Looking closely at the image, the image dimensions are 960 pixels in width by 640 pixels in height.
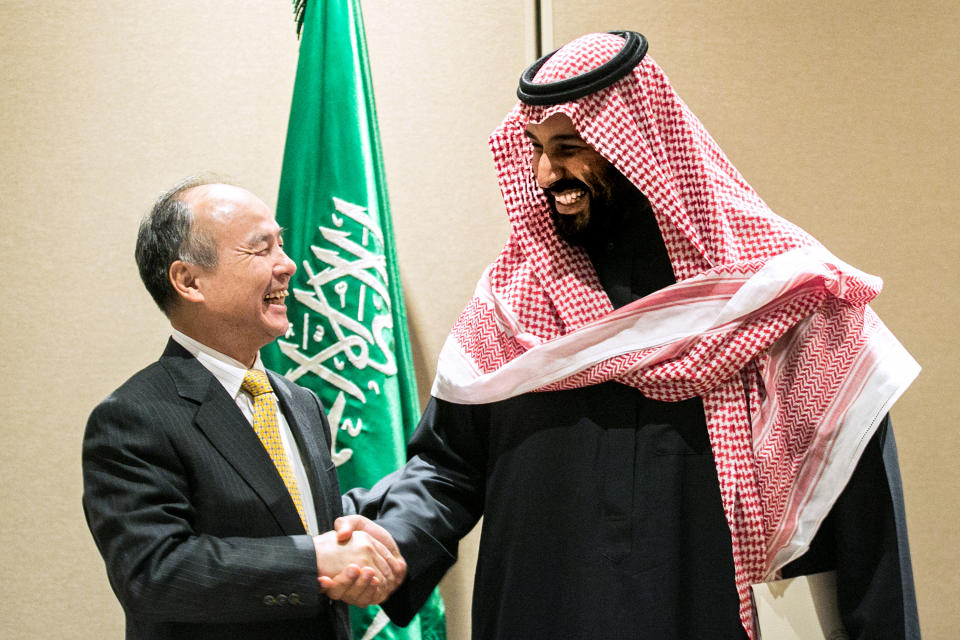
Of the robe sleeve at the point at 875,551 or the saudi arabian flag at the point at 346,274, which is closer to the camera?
the robe sleeve at the point at 875,551

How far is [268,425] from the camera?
2.02 metres

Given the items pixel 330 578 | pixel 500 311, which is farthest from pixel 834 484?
pixel 330 578

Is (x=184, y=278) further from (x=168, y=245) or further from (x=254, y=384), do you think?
(x=254, y=384)

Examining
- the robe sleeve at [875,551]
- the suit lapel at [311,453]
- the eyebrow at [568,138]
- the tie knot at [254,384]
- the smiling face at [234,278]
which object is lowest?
the robe sleeve at [875,551]

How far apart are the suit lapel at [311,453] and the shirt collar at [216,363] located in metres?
0.13

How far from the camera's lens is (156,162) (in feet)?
10.5

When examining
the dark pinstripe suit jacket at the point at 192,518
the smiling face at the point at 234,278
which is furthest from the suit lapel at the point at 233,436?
the smiling face at the point at 234,278

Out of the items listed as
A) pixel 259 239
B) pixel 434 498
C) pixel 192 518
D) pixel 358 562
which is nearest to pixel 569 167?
pixel 259 239

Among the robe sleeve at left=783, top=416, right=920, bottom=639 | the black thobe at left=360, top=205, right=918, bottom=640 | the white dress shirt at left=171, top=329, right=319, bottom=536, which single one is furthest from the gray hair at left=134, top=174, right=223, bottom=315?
the robe sleeve at left=783, top=416, right=920, bottom=639

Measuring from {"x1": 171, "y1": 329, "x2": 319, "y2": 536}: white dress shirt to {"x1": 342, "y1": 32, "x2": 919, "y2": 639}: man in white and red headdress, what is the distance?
20cm

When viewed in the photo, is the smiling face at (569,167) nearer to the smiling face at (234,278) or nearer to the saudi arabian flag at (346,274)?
the smiling face at (234,278)

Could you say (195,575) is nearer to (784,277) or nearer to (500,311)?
(500,311)

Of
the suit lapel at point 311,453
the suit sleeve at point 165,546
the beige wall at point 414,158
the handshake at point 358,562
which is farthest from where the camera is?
the beige wall at point 414,158

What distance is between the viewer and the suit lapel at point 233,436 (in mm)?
1890
